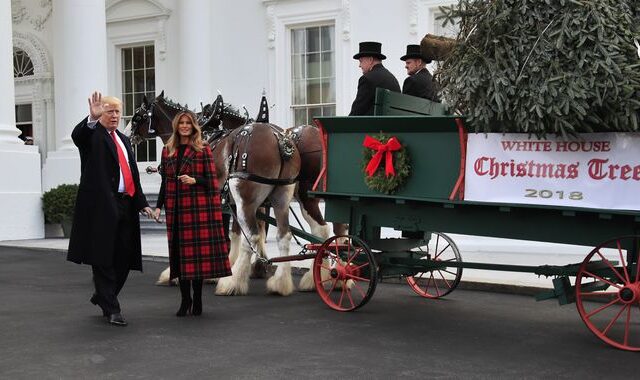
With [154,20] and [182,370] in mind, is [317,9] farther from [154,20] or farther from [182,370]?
[182,370]

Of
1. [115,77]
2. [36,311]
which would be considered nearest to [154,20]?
[115,77]

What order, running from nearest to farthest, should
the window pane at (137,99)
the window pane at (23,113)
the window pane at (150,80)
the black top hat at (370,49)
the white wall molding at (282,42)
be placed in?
the black top hat at (370,49)
the white wall molding at (282,42)
the window pane at (150,80)
the window pane at (137,99)
the window pane at (23,113)

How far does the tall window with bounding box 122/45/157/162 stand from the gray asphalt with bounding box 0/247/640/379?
938 centimetres

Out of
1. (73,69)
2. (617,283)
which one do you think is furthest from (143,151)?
(617,283)

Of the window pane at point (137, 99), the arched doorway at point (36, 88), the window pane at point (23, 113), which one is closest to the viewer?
the window pane at point (137, 99)

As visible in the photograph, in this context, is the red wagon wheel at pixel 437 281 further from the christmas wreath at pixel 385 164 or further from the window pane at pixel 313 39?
the window pane at pixel 313 39

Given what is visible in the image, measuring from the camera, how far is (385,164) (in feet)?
20.7

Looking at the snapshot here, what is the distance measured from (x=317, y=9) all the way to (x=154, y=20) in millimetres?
4030

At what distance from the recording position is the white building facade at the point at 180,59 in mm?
14539

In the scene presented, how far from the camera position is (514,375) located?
486cm

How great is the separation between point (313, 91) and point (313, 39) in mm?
999

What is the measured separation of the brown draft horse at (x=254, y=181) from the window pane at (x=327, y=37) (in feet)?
23.7

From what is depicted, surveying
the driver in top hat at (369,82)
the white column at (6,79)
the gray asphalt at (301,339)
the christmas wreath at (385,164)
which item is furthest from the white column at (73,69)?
the christmas wreath at (385,164)

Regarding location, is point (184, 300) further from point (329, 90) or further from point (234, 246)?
point (329, 90)
